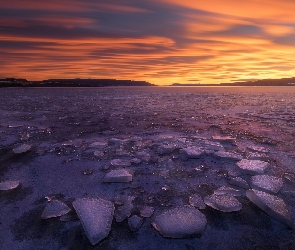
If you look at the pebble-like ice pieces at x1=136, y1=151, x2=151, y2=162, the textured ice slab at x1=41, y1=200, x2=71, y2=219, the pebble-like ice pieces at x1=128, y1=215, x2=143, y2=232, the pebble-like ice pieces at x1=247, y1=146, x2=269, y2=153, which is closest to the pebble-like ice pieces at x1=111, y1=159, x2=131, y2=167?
the pebble-like ice pieces at x1=136, y1=151, x2=151, y2=162

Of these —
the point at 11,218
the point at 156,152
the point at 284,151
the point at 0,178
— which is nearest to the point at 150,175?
the point at 156,152

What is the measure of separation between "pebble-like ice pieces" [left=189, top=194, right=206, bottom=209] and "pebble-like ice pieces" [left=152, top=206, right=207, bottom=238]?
0.34ft

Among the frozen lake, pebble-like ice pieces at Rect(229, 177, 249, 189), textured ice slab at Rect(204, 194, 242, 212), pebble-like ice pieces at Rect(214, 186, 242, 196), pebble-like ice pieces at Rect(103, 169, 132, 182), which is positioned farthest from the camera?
pebble-like ice pieces at Rect(103, 169, 132, 182)

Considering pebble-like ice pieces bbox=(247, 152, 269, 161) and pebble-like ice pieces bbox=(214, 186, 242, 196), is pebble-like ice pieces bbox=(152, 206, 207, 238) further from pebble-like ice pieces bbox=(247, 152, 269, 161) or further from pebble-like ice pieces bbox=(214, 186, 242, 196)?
pebble-like ice pieces bbox=(247, 152, 269, 161)

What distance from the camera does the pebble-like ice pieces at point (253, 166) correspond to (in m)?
2.63

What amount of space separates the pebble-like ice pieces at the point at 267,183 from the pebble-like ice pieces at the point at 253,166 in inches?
4.6

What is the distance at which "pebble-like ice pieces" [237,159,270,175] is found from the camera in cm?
263

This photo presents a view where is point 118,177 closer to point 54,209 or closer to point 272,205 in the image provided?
point 54,209

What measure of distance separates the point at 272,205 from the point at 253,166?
32.9 inches

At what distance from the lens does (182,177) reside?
2.57 metres

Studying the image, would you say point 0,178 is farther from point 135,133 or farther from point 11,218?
point 135,133

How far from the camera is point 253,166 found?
275 cm

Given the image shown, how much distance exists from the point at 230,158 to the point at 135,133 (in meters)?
2.13

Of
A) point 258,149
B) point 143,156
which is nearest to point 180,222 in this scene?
point 143,156
